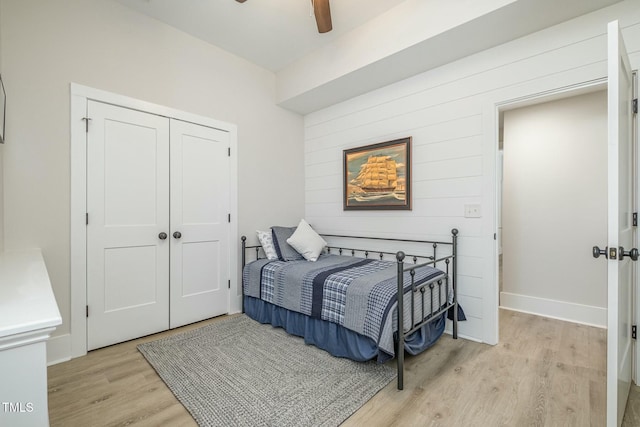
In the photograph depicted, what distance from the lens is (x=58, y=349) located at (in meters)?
2.18

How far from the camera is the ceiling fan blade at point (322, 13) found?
1.97 m

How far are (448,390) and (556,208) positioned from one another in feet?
7.87

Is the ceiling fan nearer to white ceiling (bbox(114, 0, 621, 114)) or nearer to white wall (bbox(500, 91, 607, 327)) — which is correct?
white ceiling (bbox(114, 0, 621, 114))

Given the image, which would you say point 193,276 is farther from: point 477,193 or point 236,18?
point 477,193

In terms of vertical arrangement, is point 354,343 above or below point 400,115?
below

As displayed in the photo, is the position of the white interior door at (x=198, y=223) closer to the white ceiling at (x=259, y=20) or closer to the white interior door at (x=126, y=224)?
the white interior door at (x=126, y=224)

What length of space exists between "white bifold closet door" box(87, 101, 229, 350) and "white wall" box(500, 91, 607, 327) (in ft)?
10.4

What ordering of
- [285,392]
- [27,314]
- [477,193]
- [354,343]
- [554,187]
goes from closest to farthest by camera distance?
[27,314]
[285,392]
[354,343]
[477,193]
[554,187]

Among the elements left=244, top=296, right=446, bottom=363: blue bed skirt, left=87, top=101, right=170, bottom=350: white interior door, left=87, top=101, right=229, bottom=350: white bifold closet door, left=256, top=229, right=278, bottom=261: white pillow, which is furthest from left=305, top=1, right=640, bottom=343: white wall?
left=87, top=101, right=170, bottom=350: white interior door

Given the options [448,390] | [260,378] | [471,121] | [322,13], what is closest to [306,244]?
[260,378]

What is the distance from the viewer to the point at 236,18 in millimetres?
2654

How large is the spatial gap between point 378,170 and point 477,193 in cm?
100

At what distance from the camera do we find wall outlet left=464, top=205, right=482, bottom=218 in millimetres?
2506

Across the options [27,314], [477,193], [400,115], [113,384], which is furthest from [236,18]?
[113,384]
